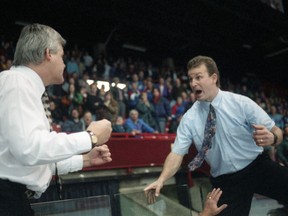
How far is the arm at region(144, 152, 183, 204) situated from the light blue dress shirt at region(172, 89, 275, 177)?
0.22ft

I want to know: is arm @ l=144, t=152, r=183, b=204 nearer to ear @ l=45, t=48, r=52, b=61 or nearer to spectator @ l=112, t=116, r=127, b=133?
ear @ l=45, t=48, r=52, b=61

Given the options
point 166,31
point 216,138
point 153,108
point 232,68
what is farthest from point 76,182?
point 232,68

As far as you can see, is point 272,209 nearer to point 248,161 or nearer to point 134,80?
point 248,161

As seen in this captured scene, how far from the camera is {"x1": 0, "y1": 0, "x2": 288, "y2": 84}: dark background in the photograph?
38.1 ft

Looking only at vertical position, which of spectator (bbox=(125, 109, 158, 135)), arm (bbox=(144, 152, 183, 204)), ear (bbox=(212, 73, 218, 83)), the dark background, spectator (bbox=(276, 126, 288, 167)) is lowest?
spectator (bbox=(276, 126, 288, 167))

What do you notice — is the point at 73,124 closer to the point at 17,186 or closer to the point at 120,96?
the point at 120,96

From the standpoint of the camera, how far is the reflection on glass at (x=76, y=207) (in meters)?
1.88

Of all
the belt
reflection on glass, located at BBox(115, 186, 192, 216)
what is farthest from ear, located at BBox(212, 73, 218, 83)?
the belt

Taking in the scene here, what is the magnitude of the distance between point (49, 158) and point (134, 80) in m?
8.52

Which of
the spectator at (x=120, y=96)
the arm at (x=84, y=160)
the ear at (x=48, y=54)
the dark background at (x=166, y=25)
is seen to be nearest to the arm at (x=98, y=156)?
the arm at (x=84, y=160)

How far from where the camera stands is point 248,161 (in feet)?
8.96

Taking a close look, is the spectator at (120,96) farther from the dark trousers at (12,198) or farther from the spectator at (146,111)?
the dark trousers at (12,198)

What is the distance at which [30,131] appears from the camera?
4.37 feet

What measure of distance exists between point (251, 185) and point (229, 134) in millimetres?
386
